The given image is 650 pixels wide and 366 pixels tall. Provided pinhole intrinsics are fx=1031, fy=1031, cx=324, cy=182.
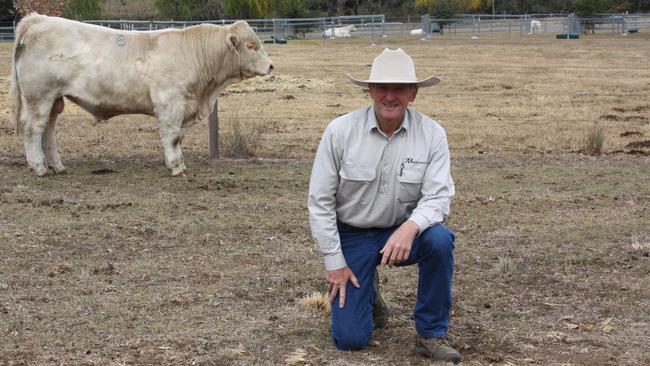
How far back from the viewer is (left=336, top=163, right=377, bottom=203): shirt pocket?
5.16 m

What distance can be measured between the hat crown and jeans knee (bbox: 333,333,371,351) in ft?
4.25

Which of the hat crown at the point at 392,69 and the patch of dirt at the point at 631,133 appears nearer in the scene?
the hat crown at the point at 392,69

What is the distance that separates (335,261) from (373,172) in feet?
1.59

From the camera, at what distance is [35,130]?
35.1 feet

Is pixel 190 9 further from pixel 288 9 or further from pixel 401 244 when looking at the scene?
pixel 401 244

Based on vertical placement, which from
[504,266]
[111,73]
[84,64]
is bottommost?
[504,266]

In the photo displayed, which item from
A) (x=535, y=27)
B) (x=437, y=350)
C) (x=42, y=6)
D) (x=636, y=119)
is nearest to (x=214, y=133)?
(x=437, y=350)

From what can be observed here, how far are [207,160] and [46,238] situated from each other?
15.1 ft

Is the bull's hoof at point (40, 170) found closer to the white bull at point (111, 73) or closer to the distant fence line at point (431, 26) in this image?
the white bull at point (111, 73)

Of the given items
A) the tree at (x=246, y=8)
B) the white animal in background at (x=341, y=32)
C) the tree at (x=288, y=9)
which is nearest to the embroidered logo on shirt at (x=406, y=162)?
the white animal in background at (x=341, y=32)

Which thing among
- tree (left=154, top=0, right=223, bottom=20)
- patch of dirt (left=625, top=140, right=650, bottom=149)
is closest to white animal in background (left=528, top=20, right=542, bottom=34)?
tree (left=154, top=0, right=223, bottom=20)

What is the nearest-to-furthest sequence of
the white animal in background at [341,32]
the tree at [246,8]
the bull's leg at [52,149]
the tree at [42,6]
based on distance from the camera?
1. the bull's leg at [52,149]
2. the tree at [42,6]
3. the white animal in background at [341,32]
4. the tree at [246,8]

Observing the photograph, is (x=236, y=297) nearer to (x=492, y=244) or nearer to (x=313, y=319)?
(x=313, y=319)

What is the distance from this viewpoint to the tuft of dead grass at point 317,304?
19.4 ft
